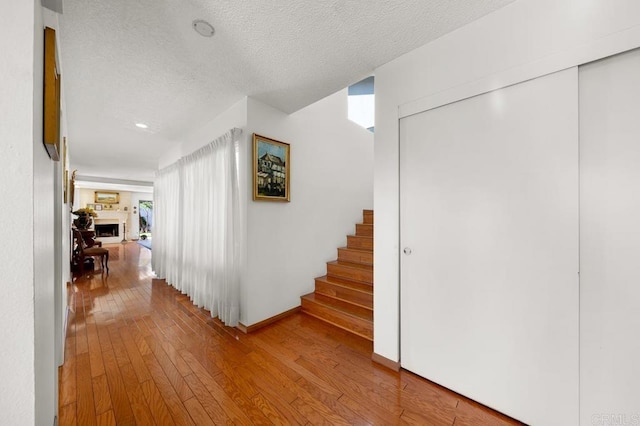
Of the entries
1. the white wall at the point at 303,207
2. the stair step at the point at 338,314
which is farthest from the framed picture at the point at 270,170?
the stair step at the point at 338,314

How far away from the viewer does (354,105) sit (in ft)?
13.8

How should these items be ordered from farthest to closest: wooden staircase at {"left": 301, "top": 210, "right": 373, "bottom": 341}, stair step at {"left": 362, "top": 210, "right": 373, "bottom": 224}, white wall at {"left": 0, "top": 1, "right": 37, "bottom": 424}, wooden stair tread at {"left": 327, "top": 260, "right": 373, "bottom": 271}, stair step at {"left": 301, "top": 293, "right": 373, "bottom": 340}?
1. stair step at {"left": 362, "top": 210, "right": 373, "bottom": 224}
2. wooden stair tread at {"left": 327, "top": 260, "right": 373, "bottom": 271}
3. wooden staircase at {"left": 301, "top": 210, "right": 373, "bottom": 341}
4. stair step at {"left": 301, "top": 293, "right": 373, "bottom": 340}
5. white wall at {"left": 0, "top": 1, "right": 37, "bottom": 424}

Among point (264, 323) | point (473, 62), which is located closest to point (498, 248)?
point (473, 62)

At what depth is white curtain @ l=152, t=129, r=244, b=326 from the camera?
97.4 inches

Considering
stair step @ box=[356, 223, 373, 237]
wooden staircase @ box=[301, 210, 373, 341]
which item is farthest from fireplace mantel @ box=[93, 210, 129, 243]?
stair step @ box=[356, 223, 373, 237]

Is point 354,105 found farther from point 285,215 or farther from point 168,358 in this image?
point 168,358

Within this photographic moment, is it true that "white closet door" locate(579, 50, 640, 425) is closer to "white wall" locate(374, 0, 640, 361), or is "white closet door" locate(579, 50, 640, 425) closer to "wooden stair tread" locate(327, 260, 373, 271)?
"white wall" locate(374, 0, 640, 361)

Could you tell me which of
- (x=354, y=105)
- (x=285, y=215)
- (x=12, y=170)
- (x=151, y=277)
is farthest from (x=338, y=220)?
(x=151, y=277)

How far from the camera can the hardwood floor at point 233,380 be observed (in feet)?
4.52

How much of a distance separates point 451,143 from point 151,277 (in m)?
5.36

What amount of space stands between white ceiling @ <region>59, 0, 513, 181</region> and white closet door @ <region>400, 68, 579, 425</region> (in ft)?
2.13

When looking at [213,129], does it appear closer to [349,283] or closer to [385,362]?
[349,283]

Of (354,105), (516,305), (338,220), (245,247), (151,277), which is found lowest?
(151,277)

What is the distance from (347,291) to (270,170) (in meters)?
1.68
